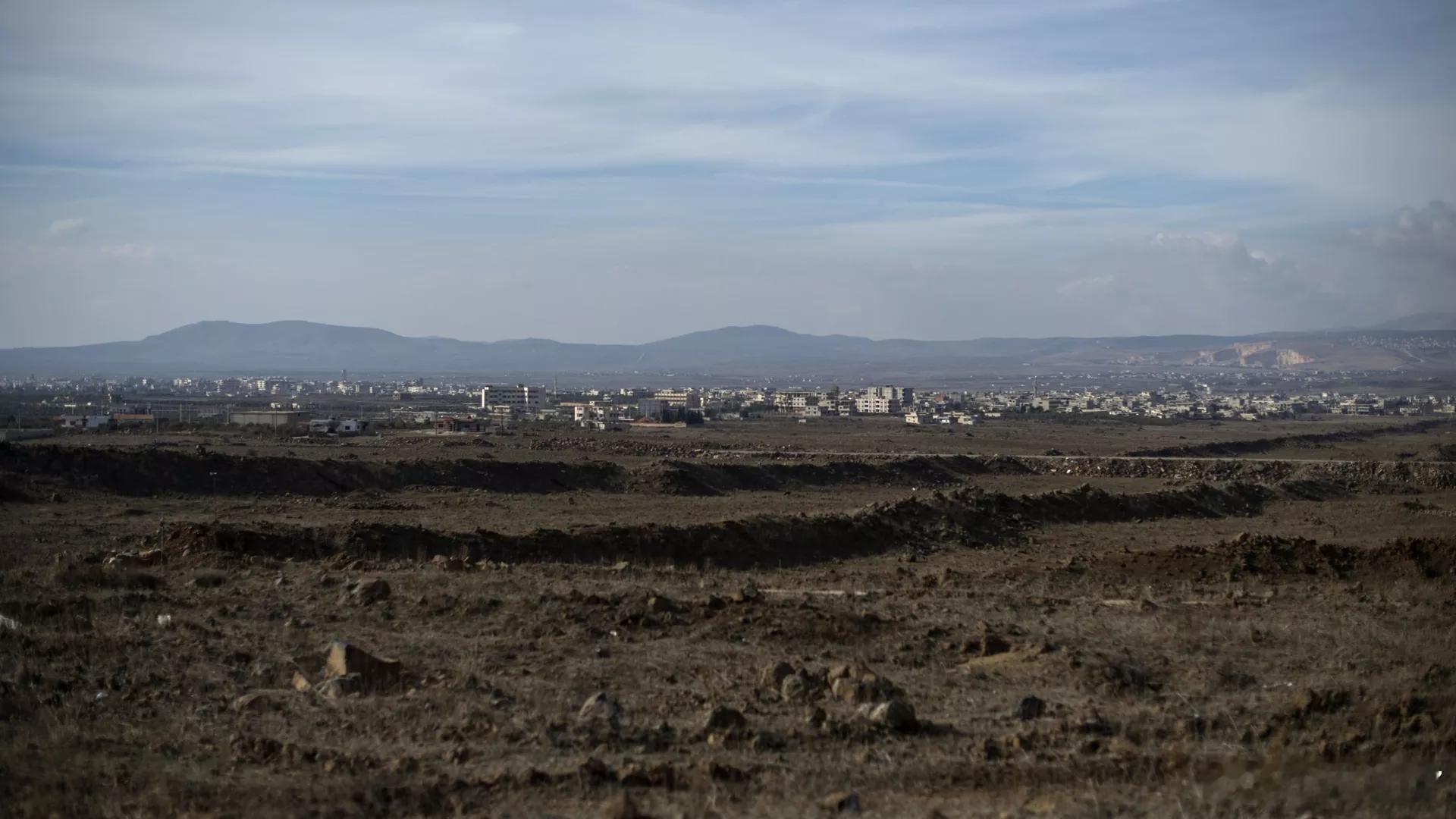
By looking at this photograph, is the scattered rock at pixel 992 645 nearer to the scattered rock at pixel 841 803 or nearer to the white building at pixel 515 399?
the scattered rock at pixel 841 803

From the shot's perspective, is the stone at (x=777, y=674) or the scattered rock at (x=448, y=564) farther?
the scattered rock at (x=448, y=564)

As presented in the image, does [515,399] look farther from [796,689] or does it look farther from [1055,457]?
[796,689]

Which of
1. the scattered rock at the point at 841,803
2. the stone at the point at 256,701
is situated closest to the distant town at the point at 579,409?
the stone at the point at 256,701

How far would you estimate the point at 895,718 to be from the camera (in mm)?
9992

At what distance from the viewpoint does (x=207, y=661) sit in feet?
39.5

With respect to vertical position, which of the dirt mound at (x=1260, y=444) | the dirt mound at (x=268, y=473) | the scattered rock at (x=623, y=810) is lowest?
the dirt mound at (x=1260, y=444)

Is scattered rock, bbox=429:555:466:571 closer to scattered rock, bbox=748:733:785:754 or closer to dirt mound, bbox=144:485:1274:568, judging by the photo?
dirt mound, bbox=144:485:1274:568

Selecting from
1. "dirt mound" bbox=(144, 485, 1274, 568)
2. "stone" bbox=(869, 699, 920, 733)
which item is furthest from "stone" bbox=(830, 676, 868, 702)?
"dirt mound" bbox=(144, 485, 1274, 568)

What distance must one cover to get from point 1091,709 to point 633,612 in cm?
597

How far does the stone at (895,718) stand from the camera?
32.7 ft

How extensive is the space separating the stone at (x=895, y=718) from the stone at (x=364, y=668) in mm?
4659

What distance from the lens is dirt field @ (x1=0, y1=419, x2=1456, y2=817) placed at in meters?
8.34

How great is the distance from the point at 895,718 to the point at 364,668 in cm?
526

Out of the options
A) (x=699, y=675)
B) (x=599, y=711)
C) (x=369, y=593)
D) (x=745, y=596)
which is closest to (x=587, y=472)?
(x=745, y=596)
